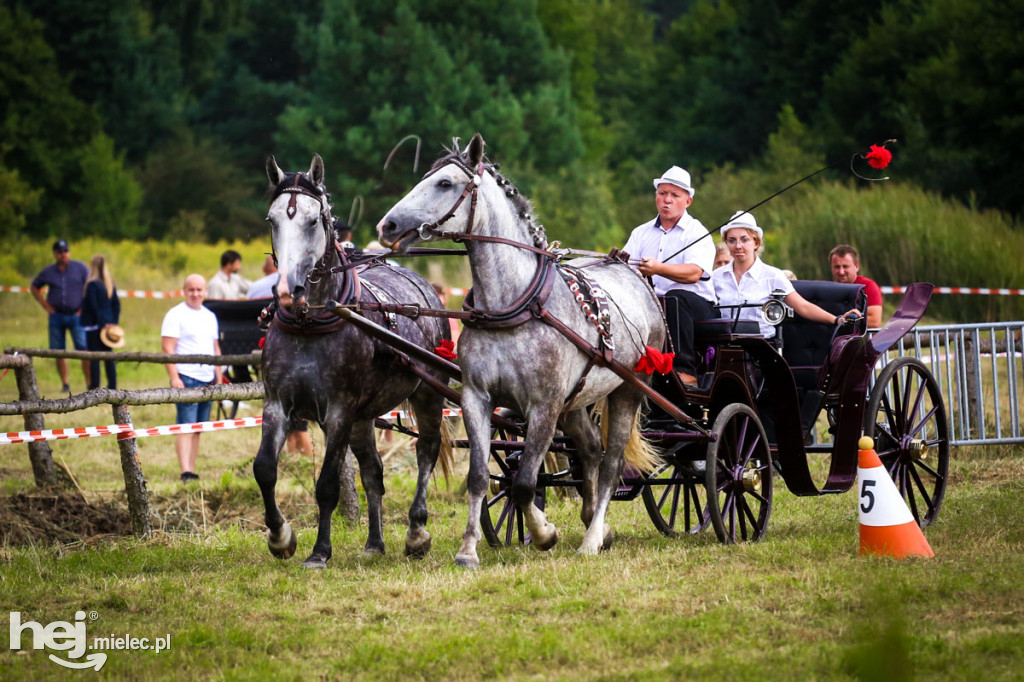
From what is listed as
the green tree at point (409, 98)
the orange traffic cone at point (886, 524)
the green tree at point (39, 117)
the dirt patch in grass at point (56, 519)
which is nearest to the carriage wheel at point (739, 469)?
the orange traffic cone at point (886, 524)

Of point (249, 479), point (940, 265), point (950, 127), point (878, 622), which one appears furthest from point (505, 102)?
point (878, 622)

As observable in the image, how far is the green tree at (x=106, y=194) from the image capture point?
120 ft

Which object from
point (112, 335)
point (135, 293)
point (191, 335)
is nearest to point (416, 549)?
point (191, 335)

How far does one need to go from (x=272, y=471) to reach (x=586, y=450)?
1.84 m

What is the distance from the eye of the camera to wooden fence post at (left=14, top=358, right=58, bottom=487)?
896 centimetres

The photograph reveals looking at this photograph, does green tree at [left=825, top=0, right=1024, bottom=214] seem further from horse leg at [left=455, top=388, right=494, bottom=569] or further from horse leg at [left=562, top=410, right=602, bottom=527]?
horse leg at [left=455, top=388, right=494, bottom=569]

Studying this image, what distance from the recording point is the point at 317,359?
6488 mm

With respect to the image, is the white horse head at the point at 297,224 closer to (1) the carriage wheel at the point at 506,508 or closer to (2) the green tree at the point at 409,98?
(1) the carriage wheel at the point at 506,508

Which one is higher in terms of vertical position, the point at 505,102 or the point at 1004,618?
the point at 505,102

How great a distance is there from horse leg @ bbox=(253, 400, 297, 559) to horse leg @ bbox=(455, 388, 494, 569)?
0.94 m

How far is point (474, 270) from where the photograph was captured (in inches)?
253

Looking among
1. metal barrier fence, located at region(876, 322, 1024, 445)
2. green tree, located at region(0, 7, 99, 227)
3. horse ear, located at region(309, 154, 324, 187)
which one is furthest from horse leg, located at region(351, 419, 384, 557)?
green tree, located at region(0, 7, 99, 227)

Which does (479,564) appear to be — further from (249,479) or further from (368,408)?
(249,479)

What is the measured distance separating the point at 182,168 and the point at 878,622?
39.7 meters
